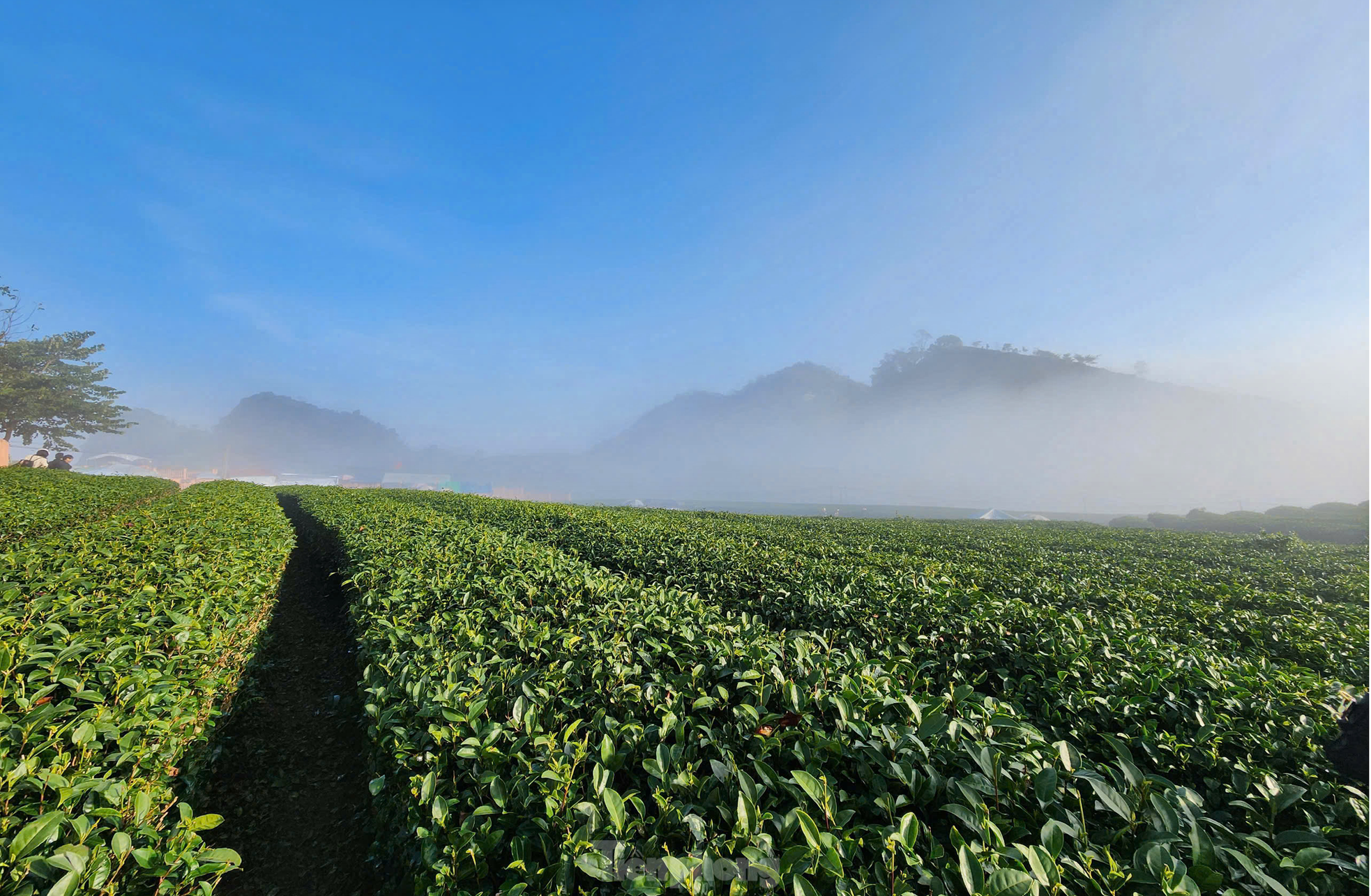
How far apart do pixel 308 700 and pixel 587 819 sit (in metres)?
5.09

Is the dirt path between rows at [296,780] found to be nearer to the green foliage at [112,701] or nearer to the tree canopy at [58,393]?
the green foliage at [112,701]

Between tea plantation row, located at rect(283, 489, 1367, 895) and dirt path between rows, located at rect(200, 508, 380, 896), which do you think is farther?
dirt path between rows, located at rect(200, 508, 380, 896)

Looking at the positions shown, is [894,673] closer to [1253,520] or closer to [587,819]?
[587,819]

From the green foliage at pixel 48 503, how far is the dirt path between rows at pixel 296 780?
4.25m

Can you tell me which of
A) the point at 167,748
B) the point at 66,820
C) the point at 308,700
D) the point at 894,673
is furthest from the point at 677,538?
the point at 66,820

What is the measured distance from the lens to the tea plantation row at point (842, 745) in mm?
1370

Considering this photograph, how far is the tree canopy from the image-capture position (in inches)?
1539

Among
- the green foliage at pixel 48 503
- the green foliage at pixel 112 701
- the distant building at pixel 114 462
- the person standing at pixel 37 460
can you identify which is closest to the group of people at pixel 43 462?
the person standing at pixel 37 460

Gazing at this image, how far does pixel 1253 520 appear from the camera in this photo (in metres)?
41.7

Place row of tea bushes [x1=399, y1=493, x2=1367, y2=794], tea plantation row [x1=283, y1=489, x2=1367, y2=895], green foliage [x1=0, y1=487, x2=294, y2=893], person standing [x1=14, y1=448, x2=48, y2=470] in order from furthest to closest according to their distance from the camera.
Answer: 1. person standing [x1=14, y1=448, x2=48, y2=470]
2. row of tea bushes [x1=399, y1=493, x2=1367, y2=794]
3. green foliage [x1=0, y1=487, x2=294, y2=893]
4. tea plantation row [x1=283, y1=489, x2=1367, y2=895]

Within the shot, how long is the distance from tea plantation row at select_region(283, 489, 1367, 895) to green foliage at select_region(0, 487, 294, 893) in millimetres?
790

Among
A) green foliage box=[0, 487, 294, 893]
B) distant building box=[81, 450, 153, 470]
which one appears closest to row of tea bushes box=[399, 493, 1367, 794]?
green foliage box=[0, 487, 294, 893]

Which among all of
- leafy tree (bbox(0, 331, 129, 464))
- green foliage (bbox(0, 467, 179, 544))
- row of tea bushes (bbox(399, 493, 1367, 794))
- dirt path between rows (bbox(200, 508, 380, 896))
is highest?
leafy tree (bbox(0, 331, 129, 464))

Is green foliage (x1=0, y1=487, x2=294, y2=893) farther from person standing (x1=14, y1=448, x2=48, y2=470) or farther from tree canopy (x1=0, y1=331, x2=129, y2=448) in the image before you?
tree canopy (x1=0, y1=331, x2=129, y2=448)
